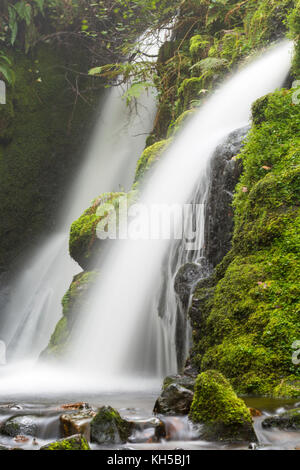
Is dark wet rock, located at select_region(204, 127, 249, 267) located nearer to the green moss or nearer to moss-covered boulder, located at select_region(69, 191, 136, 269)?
moss-covered boulder, located at select_region(69, 191, 136, 269)

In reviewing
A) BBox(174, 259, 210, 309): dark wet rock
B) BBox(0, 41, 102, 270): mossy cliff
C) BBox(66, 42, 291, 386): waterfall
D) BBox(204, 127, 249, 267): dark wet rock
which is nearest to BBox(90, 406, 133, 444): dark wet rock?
BBox(174, 259, 210, 309): dark wet rock

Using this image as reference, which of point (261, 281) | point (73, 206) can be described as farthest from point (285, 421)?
point (73, 206)

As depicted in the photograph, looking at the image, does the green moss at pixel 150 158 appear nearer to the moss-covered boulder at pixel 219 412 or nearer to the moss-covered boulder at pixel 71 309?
the moss-covered boulder at pixel 71 309

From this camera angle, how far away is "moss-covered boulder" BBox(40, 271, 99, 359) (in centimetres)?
607

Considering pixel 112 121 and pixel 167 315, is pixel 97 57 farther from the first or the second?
pixel 167 315

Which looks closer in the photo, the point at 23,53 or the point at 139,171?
the point at 139,171

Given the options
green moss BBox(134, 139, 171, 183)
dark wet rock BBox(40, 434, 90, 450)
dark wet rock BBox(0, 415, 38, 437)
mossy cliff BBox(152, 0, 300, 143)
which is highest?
mossy cliff BBox(152, 0, 300, 143)

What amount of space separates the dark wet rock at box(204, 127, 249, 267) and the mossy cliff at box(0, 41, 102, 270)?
6487mm

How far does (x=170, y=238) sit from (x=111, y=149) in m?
5.89

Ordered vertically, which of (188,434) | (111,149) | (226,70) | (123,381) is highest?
(226,70)

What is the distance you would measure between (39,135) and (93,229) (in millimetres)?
4821

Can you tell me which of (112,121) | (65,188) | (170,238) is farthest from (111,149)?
(170,238)

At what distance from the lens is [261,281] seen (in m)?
3.48

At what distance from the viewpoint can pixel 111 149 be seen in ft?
35.8
